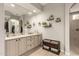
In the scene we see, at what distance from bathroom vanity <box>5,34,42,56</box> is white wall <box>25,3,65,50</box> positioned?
159mm

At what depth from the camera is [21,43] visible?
1560 mm

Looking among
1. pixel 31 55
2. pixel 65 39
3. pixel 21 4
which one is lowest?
pixel 31 55

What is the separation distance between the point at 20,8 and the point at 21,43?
66 centimetres

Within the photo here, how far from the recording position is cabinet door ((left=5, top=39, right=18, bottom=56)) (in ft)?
4.72

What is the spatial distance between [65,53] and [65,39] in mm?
261

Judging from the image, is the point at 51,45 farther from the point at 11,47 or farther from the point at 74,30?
the point at 11,47

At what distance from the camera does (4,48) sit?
55.2 inches

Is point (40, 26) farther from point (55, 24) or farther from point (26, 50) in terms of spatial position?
point (26, 50)

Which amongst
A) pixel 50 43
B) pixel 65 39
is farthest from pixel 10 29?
pixel 65 39

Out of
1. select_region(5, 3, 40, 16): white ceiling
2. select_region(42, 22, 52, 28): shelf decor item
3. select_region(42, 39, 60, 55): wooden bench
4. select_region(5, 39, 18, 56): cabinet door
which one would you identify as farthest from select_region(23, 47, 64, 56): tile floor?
select_region(5, 3, 40, 16): white ceiling

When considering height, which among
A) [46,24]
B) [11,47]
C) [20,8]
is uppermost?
[20,8]

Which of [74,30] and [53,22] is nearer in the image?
[74,30]

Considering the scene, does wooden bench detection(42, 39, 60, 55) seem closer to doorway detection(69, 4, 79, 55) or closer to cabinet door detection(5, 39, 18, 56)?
doorway detection(69, 4, 79, 55)

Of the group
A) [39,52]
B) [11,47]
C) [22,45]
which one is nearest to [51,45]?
[39,52]
